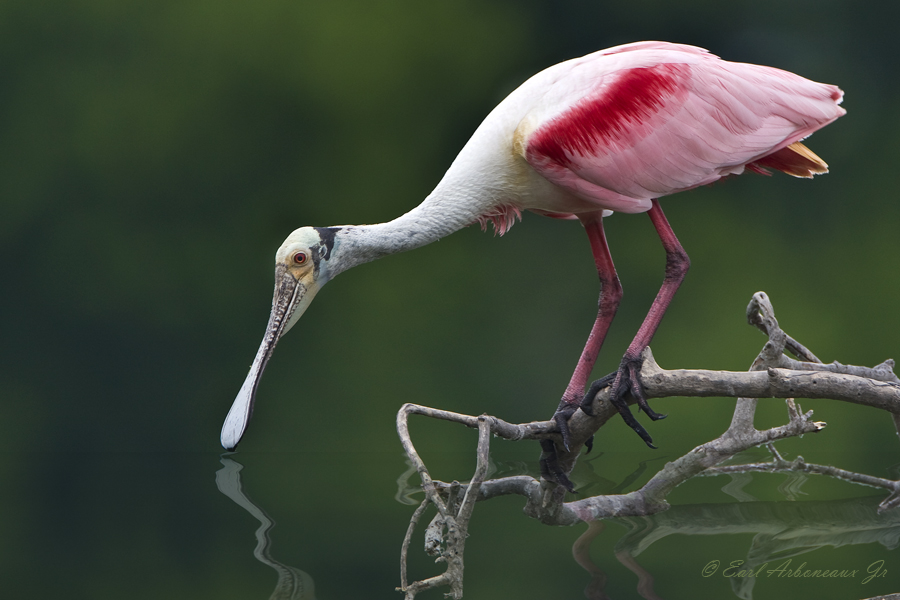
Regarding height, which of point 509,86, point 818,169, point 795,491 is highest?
point 509,86

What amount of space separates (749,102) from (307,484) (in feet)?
8.02

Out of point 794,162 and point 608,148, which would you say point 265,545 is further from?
point 794,162

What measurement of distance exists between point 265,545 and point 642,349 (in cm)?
156

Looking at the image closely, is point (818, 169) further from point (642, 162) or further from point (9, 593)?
point (9, 593)

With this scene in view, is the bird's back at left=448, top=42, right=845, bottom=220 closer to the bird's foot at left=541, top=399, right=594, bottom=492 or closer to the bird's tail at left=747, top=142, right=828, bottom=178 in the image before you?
the bird's tail at left=747, top=142, right=828, bottom=178

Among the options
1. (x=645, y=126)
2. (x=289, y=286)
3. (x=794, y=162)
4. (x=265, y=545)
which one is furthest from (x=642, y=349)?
(x=265, y=545)

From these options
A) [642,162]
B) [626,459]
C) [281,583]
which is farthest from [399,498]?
[642,162]

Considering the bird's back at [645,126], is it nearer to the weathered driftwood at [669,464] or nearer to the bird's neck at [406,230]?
the bird's neck at [406,230]

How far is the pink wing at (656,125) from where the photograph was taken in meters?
2.01

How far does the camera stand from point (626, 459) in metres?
4.09

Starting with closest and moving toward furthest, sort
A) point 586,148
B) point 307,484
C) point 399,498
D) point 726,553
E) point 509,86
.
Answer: point 586,148
point 726,553
point 399,498
point 307,484
point 509,86

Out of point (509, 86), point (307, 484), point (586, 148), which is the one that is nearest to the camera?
point (586, 148)

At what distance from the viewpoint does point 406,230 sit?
2094mm

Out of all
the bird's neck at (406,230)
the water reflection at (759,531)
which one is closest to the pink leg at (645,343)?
the bird's neck at (406,230)
